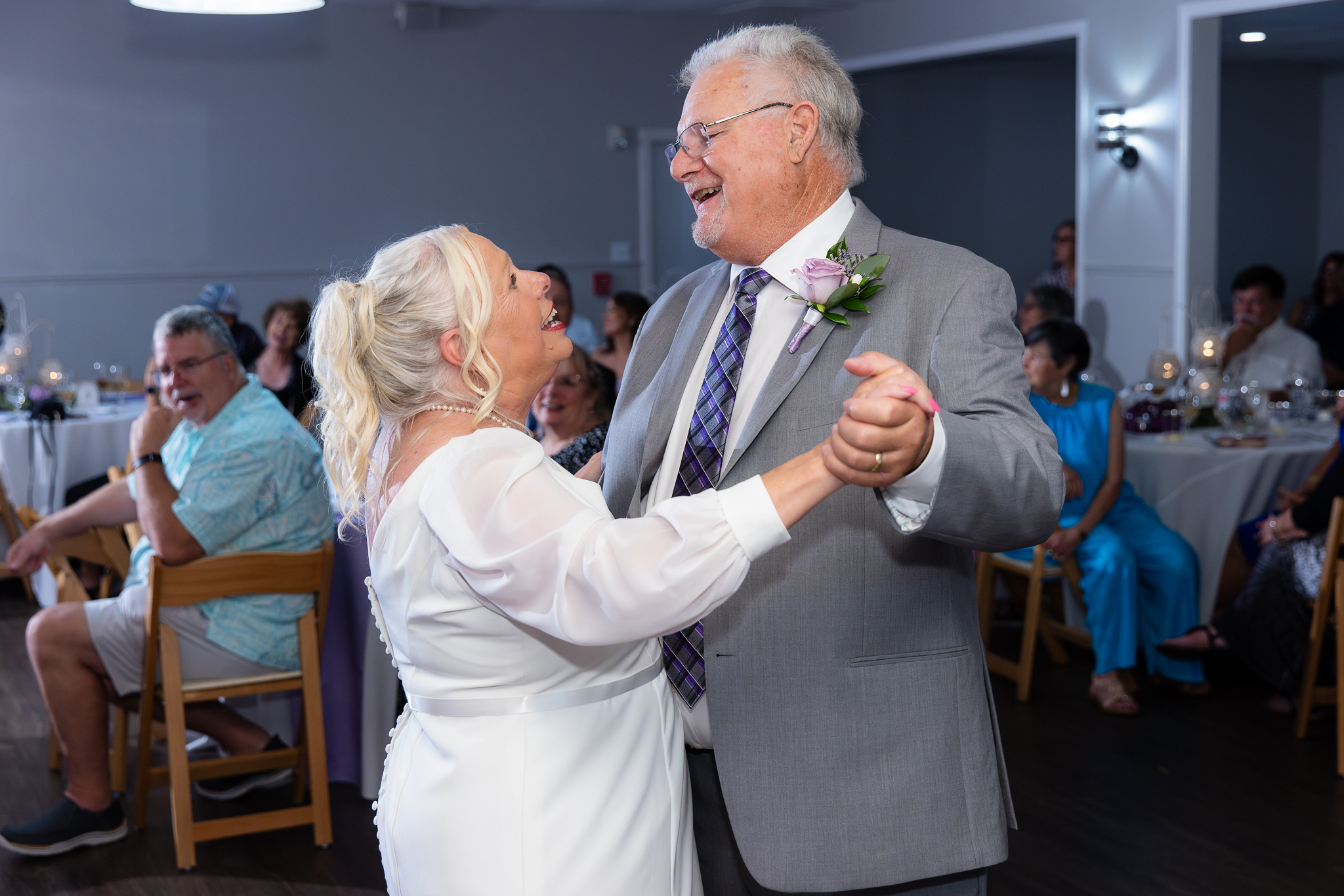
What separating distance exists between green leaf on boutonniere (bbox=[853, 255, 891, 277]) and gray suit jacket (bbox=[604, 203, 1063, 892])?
0.03 meters

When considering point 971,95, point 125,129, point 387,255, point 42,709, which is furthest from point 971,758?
point 971,95

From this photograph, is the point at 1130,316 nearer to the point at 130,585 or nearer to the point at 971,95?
the point at 971,95

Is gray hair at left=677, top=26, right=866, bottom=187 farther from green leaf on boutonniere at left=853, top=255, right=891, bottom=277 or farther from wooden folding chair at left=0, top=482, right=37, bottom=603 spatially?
wooden folding chair at left=0, top=482, right=37, bottom=603

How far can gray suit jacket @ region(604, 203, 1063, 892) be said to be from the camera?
1551mm

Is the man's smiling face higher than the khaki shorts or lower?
higher

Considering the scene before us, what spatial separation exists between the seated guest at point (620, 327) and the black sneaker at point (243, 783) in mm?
2841

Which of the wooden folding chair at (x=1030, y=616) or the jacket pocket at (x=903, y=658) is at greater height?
the jacket pocket at (x=903, y=658)

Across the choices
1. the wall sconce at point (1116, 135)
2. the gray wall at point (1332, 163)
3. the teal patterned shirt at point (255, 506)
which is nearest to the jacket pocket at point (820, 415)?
the teal patterned shirt at point (255, 506)

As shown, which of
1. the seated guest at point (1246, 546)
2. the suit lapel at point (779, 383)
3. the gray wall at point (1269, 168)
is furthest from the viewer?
the gray wall at point (1269, 168)

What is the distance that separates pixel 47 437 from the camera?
19.1ft

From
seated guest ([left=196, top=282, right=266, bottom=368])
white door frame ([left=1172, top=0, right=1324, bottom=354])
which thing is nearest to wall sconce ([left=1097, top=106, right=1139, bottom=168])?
white door frame ([left=1172, top=0, right=1324, bottom=354])

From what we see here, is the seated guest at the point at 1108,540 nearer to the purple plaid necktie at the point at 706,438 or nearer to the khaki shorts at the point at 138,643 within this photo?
the khaki shorts at the point at 138,643

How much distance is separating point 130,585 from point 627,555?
8.93 ft

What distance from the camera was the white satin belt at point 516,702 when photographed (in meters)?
1.47
